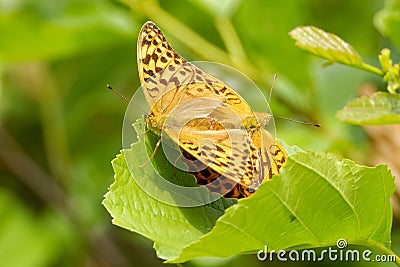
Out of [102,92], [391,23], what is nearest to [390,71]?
[391,23]

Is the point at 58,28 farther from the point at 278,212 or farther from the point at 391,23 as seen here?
the point at 278,212

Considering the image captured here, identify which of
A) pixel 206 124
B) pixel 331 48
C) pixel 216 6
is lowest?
pixel 206 124

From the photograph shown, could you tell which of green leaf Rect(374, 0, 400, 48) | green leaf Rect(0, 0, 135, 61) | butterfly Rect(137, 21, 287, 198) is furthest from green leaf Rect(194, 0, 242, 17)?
butterfly Rect(137, 21, 287, 198)

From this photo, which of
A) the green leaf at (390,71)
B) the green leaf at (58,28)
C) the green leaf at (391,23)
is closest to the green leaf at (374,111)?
the green leaf at (390,71)

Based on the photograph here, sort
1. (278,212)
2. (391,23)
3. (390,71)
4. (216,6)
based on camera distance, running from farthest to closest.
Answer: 1. (216,6)
2. (391,23)
3. (390,71)
4. (278,212)

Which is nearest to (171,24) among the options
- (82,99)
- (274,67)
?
(274,67)

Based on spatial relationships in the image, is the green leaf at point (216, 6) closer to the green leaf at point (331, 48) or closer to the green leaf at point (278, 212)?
the green leaf at point (331, 48)

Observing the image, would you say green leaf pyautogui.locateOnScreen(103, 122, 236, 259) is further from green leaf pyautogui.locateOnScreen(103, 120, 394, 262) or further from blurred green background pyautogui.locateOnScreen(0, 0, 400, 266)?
blurred green background pyautogui.locateOnScreen(0, 0, 400, 266)
